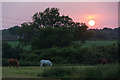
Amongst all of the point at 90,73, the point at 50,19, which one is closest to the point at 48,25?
the point at 50,19

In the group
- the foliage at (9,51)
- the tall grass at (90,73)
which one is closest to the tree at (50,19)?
the foliage at (9,51)

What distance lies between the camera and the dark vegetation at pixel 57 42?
43.9 metres

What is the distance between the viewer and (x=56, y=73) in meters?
17.0

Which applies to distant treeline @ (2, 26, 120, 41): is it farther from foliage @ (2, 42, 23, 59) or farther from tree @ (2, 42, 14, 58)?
tree @ (2, 42, 14, 58)

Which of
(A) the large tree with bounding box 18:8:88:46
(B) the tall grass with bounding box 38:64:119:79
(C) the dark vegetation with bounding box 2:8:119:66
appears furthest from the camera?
A: (A) the large tree with bounding box 18:8:88:46

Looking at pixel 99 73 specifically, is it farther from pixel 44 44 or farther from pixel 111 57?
pixel 44 44

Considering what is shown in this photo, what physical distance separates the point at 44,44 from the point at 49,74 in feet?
105

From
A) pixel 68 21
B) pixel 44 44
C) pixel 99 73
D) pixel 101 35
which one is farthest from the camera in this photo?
pixel 101 35

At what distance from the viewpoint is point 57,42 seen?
48.9 meters

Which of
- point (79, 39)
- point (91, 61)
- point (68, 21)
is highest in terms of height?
point (68, 21)

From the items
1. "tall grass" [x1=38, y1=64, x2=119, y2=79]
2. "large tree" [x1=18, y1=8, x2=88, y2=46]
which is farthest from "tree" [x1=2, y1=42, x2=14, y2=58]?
"tall grass" [x1=38, y1=64, x2=119, y2=79]

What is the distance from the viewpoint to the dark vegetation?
43931mm

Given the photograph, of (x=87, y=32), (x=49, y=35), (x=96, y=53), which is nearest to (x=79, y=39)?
(x=87, y=32)

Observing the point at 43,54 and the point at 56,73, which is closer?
the point at 56,73
